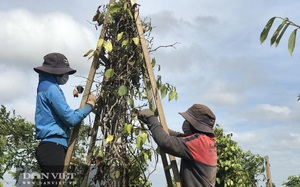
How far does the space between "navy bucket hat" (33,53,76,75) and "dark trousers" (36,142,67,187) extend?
57cm

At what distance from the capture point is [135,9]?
3.42 m

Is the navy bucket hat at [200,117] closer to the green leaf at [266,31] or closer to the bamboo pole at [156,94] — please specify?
the bamboo pole at [156,94]

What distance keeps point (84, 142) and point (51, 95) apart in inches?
104

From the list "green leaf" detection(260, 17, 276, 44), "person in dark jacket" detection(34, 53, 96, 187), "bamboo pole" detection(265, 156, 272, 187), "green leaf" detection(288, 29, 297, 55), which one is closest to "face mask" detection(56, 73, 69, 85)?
"person in dark jacket" detection(34, 53, 96, 187)

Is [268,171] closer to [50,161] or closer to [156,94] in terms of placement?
[156,94]

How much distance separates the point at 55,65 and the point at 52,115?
0.42 metres

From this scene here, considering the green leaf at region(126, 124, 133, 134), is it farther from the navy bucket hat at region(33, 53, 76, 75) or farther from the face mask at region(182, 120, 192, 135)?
the navy bucket hat at region(33, 53, 76, 75)

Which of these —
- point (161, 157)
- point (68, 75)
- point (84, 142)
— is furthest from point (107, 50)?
point (84, 142)

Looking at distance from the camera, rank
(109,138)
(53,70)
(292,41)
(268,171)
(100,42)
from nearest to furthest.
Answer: (292,41), (53,70), (109,138), (100,42), (268,171)

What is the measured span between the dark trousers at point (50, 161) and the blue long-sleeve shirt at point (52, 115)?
50 millimetres

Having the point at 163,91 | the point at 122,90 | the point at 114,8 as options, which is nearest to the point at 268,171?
the point at 163,91

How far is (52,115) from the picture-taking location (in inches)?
116

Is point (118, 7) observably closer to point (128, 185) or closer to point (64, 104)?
point (64, 104)

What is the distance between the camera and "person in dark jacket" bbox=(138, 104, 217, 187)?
288 cm
